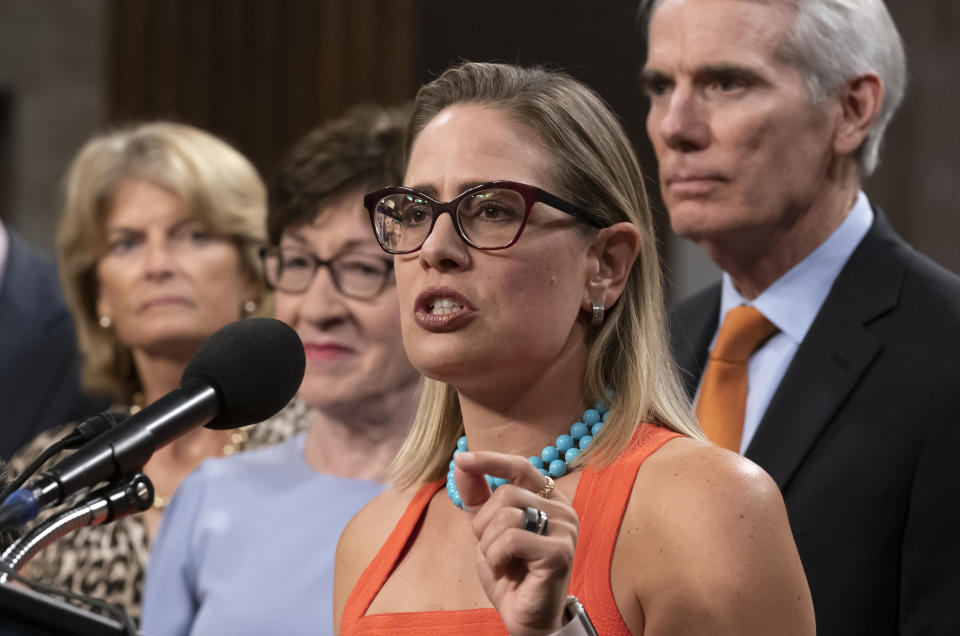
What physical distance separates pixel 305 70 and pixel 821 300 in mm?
2809

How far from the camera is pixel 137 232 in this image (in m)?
3.15

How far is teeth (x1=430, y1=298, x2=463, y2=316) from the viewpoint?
1.43 metres

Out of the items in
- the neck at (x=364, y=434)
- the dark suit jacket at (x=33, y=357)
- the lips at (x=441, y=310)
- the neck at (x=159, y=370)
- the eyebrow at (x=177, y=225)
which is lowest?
the dark suit jacket at (x=33, y=357)

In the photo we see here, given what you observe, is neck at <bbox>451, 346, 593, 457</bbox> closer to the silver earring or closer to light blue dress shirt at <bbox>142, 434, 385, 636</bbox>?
the silver earring

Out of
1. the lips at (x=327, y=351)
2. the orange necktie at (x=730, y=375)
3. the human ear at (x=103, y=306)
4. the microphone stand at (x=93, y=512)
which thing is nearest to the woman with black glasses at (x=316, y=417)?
the lips at (x=327, y=351)

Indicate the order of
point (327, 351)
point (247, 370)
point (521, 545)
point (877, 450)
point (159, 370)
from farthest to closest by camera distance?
point (159, 370), point (327, 351), point (877, 450), point (247, 370), point (521, 545)

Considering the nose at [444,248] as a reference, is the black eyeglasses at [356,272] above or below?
below

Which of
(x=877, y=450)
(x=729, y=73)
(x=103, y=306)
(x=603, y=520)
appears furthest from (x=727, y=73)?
(x=103, y=306)

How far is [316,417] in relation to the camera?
104 inches

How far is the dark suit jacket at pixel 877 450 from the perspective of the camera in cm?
193

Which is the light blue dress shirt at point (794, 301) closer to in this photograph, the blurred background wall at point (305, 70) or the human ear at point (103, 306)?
the blurred background wall at point (305, 70)

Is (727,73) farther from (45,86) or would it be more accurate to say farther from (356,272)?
(45,86)

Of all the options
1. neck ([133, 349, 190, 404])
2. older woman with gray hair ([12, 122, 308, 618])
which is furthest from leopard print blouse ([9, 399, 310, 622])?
neck ([133, 349, 190, 404])

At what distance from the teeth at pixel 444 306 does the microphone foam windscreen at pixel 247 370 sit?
0.17 metres
